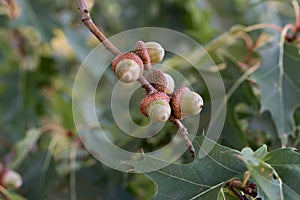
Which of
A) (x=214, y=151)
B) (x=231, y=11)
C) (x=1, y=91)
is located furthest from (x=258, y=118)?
(x=1, y=91)

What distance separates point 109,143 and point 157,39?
24.1 inches

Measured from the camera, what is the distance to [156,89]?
100 centimetres

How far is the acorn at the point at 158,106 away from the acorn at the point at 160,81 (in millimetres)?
39

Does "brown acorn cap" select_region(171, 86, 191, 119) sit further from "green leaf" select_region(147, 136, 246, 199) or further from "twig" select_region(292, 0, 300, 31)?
"twig" select_region(292, 0, 300, 31)

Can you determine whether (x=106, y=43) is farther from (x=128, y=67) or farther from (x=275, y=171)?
(x=275, y=171)

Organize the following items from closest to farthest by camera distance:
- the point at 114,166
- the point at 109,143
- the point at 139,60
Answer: the point at 139,60
the point at 114,166
the point at 109,143

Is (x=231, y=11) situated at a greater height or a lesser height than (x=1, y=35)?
lesser

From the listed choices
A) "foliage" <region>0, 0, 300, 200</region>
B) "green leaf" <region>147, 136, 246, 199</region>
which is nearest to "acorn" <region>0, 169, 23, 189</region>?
"foliage" <region>0, 0, 300, 200</region>

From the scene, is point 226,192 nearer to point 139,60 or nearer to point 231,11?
point 139,60

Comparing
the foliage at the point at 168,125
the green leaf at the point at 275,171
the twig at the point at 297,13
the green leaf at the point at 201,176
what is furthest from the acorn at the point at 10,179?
the twig at the point at 297,13

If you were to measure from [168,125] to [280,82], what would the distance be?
32 cm

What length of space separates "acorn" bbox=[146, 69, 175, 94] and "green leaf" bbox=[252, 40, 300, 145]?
50cm

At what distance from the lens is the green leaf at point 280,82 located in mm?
1469

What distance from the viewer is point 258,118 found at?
1559 millimetres
